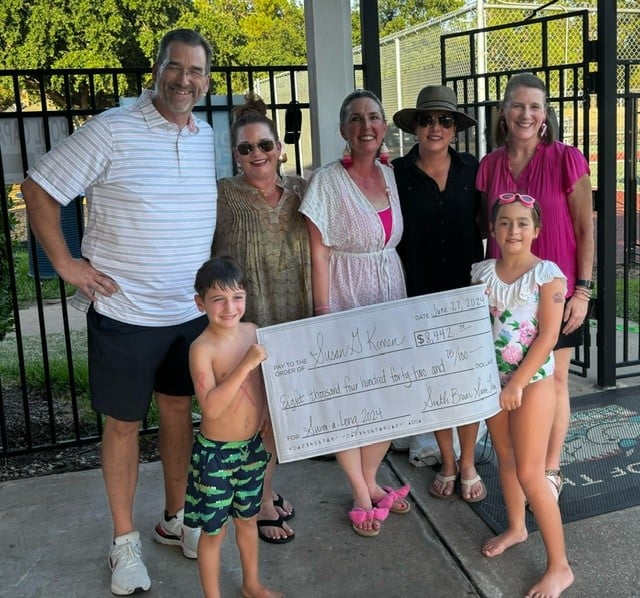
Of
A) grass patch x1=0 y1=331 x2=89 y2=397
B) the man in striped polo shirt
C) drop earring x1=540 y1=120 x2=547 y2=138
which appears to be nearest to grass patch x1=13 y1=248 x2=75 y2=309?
grass patch x1=0 y1=331 x2=89 y2=397

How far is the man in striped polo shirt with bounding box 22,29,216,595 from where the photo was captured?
274 centimetres

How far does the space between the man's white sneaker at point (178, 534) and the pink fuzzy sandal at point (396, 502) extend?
33.3 inches

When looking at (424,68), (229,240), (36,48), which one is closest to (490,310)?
(229,240)

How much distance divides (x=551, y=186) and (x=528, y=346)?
754mm

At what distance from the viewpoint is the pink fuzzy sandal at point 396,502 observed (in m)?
3.35

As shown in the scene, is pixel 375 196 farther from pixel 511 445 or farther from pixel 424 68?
pixel 424 68

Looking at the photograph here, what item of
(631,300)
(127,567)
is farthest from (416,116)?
(631,300)

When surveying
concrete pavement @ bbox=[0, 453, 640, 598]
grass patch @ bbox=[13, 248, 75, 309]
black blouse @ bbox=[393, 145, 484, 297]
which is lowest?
concrete pavement @ bbox=[0, 453, 640, 598]

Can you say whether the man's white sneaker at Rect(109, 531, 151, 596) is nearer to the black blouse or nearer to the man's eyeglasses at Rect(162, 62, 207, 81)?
the black blouse

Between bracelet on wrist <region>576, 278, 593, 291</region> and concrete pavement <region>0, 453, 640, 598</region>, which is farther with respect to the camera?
bracelet on wrist <region>576, 278, 593, 291</region>

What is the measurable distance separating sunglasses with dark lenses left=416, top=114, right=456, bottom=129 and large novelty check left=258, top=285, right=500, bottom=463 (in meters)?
0.82

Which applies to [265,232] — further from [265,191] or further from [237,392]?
[237,392]

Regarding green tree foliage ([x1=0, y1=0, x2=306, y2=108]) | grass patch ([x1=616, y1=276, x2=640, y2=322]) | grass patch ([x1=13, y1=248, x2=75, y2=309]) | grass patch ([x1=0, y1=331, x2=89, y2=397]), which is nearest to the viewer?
grass patch ([x1=0, y1=331, x2=89, y2=397])

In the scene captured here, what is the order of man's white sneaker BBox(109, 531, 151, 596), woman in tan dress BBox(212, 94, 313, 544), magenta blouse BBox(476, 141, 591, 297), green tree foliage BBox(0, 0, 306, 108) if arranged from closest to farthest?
man's white sneaker BBox(109, 531, 151, 596)
woman in tan dress BBox(212, 94, 313, 544)
magenta blouse BBox(476, 141, 591, 297)
green tree foliage BBox(0, 0, 306, 108)
